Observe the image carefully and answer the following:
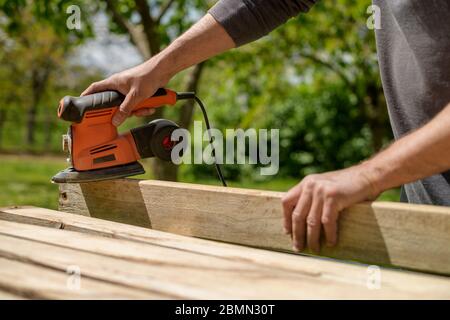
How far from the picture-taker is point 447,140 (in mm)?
1307

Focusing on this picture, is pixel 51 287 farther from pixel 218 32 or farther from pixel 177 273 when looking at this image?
pixel 218 32

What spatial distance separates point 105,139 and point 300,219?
104 cm

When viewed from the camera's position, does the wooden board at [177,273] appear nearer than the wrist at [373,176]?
Yes

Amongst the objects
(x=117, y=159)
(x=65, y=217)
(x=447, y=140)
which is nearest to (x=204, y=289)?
(x=447, y=140)

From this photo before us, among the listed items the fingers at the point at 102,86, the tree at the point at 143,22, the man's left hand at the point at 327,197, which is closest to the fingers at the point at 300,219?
the man's left hand at the point at 327,197

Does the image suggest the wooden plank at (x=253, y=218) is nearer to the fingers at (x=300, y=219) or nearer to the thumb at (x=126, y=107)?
the fingers at (x=300, y=219)

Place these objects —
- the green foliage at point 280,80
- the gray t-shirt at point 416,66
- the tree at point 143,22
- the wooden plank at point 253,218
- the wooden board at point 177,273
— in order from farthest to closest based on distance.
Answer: the green foliage at point 280,80
the tree at point 143,22
the gray t-shirt at point 416,66
the wooden plank at point 253,218
the wooden board at point 177,273

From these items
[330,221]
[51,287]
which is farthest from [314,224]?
[51,287]

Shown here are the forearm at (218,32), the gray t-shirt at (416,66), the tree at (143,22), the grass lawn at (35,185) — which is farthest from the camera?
the grass lawn at (35,185)

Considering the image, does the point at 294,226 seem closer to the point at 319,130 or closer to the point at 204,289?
the point at 204,289

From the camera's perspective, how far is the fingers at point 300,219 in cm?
140

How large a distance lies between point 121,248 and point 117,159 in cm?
83

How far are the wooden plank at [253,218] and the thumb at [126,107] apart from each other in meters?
0.27

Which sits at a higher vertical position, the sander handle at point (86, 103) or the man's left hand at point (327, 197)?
the sander handle at point (86, 103)
